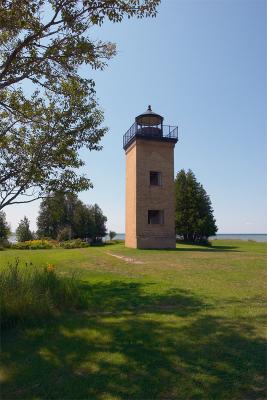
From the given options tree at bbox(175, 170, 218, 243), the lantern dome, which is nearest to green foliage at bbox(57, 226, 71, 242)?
tree at bbox(175, 170, 218, 243)

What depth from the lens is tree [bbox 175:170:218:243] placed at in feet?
130

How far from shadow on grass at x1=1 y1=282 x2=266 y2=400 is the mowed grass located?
0.04ft

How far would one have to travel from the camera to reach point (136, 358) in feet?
16.4

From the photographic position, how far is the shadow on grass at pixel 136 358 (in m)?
4.17

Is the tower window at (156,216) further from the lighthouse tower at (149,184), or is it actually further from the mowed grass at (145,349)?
the mowed grass at (145,349)

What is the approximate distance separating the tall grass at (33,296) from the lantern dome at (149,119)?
837 inches

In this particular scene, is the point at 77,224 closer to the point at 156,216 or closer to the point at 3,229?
the point at 3,229

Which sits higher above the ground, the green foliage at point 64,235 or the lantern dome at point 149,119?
the lantern dome at point 149,119

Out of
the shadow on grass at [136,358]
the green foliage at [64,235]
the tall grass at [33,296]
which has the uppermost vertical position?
the green foliage at [64,235]

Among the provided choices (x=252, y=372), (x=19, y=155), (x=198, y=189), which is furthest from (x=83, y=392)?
(x=198, y=189)

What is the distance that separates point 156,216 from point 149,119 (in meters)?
8.61

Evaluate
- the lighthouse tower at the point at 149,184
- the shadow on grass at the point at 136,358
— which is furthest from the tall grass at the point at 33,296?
the lighthouse tower at the point at 149,184

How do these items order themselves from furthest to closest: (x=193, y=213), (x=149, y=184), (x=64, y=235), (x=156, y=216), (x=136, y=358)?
(x=64, y=235), (x=193, y=213), (x=156, y=216), (x=149, y=184), (x=136, y=358)

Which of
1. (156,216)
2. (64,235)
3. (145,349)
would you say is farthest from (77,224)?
(145,349)
